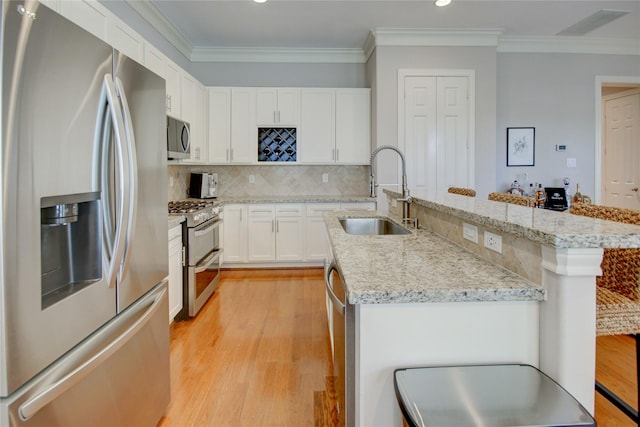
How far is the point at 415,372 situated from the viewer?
114cm

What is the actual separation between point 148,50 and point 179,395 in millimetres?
2614

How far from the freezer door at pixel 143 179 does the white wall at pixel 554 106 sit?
4.42 metres

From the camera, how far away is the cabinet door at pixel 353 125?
16.3ft

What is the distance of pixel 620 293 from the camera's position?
1668 millimetres

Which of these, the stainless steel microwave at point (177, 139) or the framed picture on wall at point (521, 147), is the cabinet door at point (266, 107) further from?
the framed picture on wall at point (521, 147)

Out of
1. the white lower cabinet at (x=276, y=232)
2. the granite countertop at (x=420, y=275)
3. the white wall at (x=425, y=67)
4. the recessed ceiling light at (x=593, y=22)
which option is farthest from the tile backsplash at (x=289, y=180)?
the granite countertop at (x=420, y=275)

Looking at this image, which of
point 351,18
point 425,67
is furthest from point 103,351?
point 425,67

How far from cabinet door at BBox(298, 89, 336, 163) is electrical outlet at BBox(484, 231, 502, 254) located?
3608 millimetres

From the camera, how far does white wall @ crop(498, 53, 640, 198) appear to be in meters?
4.99

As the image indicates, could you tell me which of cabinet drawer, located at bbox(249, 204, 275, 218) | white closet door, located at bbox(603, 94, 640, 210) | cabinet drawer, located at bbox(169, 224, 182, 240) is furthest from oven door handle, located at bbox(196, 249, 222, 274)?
white closet door, located at bbox(603, 94, 640, 210)

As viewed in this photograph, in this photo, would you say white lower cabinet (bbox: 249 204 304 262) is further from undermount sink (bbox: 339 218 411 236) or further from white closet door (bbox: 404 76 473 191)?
undermount sink (bbox: 339 218 411 236)

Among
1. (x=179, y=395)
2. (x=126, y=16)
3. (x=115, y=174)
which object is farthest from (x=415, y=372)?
(x=126, y=16)

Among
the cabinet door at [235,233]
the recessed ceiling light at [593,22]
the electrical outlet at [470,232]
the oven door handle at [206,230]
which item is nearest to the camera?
the electrical outlet at [470,232]

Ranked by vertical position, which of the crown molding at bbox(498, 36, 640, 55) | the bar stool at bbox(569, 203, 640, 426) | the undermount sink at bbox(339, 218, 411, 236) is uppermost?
the crown molding at bbox(498, 36, 640, 55)
